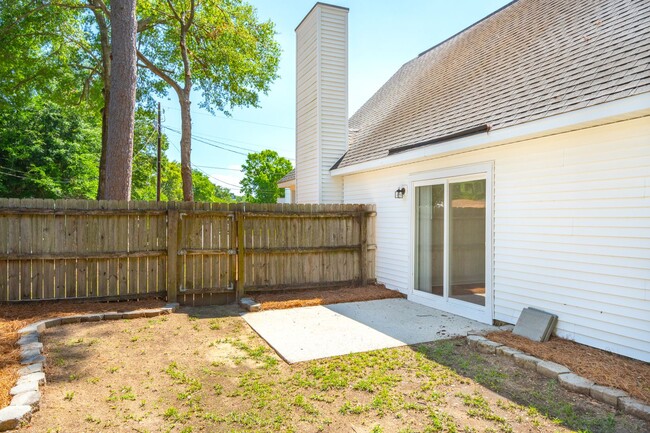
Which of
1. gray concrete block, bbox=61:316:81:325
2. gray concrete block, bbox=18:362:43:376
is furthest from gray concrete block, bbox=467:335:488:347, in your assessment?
gray concrete block, bbox=61:316:81:325

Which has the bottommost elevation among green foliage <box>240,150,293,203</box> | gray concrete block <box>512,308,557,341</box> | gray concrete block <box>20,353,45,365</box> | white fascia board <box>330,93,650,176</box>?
gray concrete block <box>20,353,45,365</box>

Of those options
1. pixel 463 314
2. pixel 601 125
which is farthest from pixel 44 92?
pixel 601 125

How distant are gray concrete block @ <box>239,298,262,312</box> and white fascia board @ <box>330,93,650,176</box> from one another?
3.49m

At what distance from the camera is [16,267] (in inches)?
225

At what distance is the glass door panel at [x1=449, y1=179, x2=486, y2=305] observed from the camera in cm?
563

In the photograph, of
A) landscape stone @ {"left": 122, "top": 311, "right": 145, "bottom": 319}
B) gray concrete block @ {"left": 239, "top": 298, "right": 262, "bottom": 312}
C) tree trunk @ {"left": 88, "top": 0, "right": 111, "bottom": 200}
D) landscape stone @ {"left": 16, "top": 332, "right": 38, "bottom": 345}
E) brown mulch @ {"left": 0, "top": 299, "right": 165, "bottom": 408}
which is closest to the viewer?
brown mulch @ {"left": 0, "top": 299, "right": 165, "bottom": 408}

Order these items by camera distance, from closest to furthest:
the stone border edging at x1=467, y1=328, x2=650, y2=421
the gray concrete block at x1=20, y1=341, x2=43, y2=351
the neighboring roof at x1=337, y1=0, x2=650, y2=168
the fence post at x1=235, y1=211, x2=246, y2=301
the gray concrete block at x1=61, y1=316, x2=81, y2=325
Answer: the stone border edging at x1=467, y1=328, x2=650, y2=421
the gray concrete block at x1=20, y1=341, x2=43, y2=351
the neighboring roof at x1=337, y1=0, x2=650, y2=168
the gray concrete block at x1=61, y1=316, x2=81, y2=325
the fence post at x1=235, y1=211, x2=246, y2=301

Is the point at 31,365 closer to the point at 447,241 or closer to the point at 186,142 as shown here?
the point at 447,241

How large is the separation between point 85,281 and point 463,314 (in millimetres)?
5898

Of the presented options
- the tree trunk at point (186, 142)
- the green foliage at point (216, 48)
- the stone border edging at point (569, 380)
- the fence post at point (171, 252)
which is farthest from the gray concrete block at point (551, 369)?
the green foliage at point (216, 48)

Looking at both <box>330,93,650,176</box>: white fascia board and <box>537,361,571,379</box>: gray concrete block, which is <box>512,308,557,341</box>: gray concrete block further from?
<box>330,93,650,176</box>: white fascia board

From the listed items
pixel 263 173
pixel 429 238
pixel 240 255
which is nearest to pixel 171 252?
pixel 240 255

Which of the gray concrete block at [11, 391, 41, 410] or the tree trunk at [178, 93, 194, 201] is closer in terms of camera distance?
the gray concrete block at [11, 391, 41, 410]

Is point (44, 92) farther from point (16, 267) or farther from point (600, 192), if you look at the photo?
point (600, 192)
